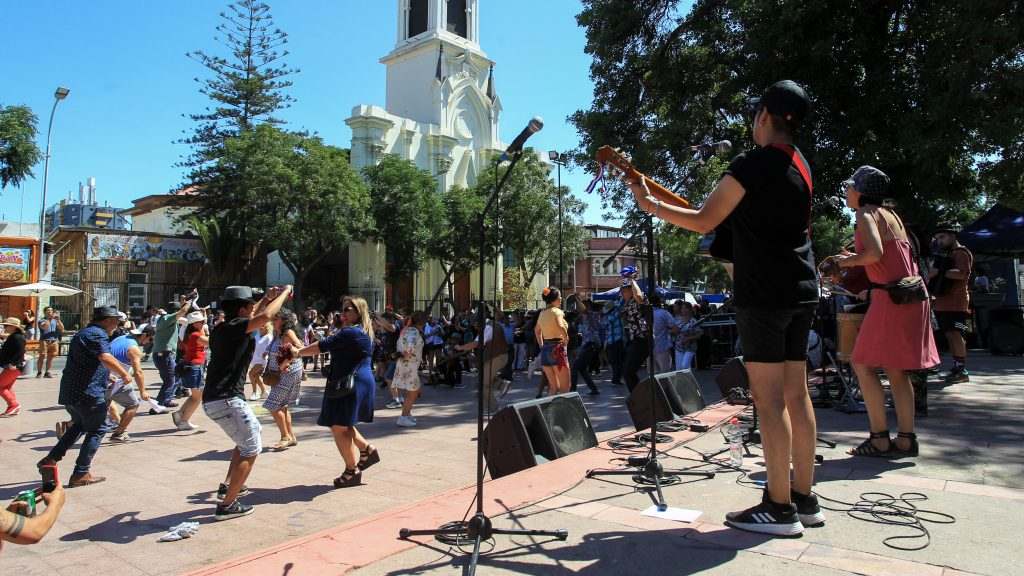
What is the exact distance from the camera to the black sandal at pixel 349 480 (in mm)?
5848

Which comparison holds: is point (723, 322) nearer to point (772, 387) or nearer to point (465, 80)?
point (772, 387)

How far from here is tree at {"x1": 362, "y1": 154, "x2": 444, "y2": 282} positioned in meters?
32.8

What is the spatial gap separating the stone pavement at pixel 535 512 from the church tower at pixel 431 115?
96.6ft

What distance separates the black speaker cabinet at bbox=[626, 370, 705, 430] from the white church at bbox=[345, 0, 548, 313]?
29.9 m

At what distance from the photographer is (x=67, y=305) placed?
29078 millimetres

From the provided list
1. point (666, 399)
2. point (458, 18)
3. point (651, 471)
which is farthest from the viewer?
point (458, 18)

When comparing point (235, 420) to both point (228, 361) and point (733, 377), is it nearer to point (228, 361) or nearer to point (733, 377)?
point (228, 361)

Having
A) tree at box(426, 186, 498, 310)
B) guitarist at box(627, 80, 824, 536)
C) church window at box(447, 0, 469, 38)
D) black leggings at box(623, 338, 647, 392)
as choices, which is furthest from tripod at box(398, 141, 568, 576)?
church window at box(447, 0, 469, 38)

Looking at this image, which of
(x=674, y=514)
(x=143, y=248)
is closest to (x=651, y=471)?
(x=674, y=514)

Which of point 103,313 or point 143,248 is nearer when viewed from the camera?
point 103,313

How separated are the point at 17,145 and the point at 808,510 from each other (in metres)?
29.5

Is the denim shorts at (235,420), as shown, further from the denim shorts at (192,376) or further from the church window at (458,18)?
the church window at (458,18)

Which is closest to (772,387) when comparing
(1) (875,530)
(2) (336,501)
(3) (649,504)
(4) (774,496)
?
(4) (774,496)

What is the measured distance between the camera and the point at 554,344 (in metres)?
9.54
